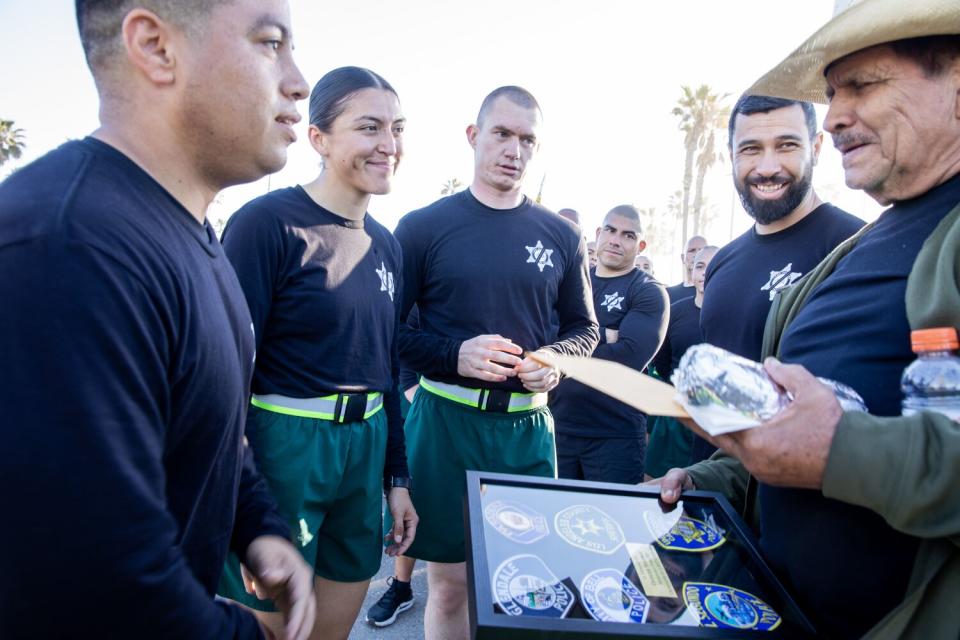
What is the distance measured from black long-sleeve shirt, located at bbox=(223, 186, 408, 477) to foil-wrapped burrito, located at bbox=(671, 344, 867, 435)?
159 centimetres

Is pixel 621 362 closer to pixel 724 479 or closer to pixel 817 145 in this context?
pixel 817 145

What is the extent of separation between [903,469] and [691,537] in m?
0.53

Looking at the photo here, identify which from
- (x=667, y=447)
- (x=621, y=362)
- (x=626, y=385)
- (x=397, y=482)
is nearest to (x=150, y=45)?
(x=626, y=385)

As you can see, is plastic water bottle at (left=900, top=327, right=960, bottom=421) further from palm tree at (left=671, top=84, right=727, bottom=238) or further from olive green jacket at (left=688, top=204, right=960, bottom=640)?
palm tree at (left=671, top=84, right=727, bottom=238)

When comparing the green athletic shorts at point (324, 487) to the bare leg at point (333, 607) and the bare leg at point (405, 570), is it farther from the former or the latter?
the bare leg at point (405, 570)

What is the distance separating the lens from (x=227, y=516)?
1371mm

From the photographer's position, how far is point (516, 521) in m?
1.36

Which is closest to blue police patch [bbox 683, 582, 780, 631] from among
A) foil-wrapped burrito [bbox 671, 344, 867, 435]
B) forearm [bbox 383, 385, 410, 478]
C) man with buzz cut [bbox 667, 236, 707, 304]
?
foil-wrapped burrito [bbox 671, 344, 867, 435]

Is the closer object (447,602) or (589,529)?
(589,529)

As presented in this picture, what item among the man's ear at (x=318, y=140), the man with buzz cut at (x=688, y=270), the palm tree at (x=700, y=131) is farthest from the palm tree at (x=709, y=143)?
the man's ear at (x=318, y=140)

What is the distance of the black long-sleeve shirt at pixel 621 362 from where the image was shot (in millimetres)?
4285

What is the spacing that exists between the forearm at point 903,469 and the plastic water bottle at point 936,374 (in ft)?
0.16

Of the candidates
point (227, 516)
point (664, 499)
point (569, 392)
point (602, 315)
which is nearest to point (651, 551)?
point (664, 499)

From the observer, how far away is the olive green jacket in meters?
1.00
